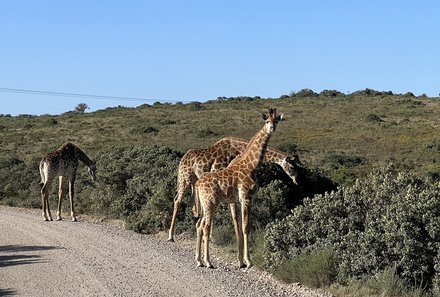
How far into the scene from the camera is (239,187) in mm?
11523

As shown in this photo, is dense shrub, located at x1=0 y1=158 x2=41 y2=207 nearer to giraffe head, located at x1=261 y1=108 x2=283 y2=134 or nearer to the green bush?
giraffe head, located at x1=261 y1=108 x2=283 y2=134

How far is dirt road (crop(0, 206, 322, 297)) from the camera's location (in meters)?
10.3

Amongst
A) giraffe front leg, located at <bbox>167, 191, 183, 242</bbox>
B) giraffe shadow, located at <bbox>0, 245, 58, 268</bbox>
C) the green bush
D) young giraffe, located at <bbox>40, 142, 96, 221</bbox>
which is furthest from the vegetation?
giraffe shadow, located at <bbox>0, 245, 58, 268</bbox>

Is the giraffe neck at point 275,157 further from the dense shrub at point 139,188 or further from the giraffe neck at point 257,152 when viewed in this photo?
the dense shrub at point 139,188

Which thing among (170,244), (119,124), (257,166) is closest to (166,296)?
(257,166)

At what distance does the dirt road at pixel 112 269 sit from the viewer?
10281 mm

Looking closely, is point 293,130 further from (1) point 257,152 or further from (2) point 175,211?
(1) point 257,152

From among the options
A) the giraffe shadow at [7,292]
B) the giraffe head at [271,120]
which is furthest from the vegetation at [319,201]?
the giraffe shadow at [7,292]

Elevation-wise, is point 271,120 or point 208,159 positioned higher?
point 271,120

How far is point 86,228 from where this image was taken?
1722 cm

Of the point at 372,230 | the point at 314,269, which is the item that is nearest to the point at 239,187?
the point at 314,269

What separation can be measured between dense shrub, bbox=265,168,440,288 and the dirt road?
80 cm

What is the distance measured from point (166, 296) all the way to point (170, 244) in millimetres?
5151

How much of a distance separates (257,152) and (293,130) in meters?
46.1
